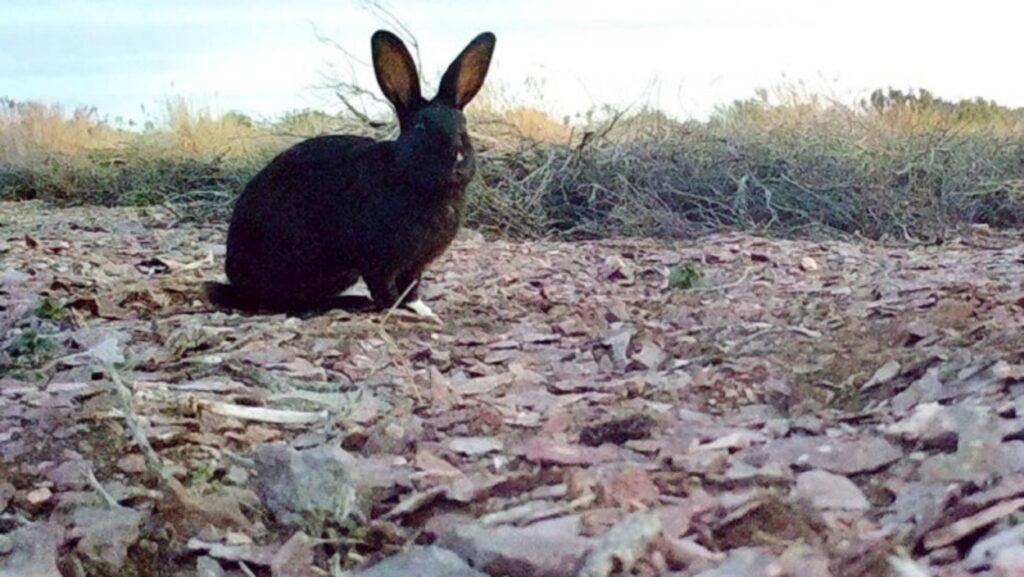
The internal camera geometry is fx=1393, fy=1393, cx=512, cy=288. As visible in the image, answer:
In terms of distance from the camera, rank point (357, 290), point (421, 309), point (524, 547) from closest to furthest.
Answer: point (524, 547), point (421, 309), point (357, 290)

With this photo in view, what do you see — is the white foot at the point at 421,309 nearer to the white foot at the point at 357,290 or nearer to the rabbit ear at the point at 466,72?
the white foot at the point at 357,290

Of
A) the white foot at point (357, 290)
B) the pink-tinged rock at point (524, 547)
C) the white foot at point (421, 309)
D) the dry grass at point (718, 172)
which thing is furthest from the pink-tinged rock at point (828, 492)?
the dry grass at point (718, 172)

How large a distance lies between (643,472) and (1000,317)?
51.5 inches

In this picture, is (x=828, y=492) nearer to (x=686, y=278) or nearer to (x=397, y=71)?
(x=686, y=278)

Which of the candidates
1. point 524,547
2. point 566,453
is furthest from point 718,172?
point 524,547

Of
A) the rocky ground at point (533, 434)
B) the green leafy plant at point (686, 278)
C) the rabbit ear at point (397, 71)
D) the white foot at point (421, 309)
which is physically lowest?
the white foot at point (421, 309)

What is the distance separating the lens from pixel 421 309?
14.2ft

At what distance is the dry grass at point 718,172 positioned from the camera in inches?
276

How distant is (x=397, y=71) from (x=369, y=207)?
0.44 m

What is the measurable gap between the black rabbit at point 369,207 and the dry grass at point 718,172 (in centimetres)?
247

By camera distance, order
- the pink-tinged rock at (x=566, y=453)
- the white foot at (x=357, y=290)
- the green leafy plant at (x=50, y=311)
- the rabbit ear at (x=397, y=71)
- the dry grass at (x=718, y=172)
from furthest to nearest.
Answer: the dry grass at (x=718, y=172), the white foot at (x=357, y=290), the rabbit ear at (x=397, y=71), the green leafy plant at (x=50, y=311), the pink-tinged rock at (x=566, y=453)

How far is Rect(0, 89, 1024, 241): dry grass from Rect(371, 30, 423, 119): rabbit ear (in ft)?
8.26

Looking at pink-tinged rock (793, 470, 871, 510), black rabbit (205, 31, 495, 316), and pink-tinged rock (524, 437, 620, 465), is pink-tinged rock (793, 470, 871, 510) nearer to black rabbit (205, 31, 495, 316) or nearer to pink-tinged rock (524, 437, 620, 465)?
pink-tinged rock (524, 437, 620, 465)

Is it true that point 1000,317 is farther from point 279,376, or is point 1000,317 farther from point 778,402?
point 279,376
